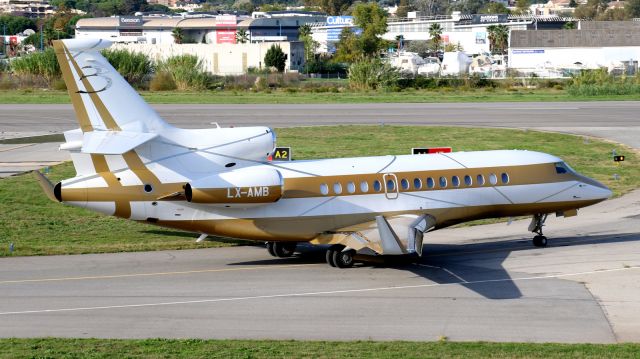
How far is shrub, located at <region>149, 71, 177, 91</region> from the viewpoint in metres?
97.3

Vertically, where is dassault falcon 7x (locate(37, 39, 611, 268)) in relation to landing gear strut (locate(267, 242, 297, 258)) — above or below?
above

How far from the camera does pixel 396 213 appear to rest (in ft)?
95.7

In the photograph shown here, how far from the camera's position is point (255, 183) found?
27141 mm

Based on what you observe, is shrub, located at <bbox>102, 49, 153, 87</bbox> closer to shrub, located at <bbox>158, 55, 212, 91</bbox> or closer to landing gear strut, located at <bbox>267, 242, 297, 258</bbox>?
shrub, located at <bbox>158, 55, 212, 91</bbox>

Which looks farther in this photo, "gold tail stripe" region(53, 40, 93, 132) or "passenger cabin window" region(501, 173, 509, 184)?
"passenger cabin window" region(501, 173, 509, 184)

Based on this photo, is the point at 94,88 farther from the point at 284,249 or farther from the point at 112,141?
the point at 284,249

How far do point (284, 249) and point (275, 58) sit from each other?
101057 millimetres

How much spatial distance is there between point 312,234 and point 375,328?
23.2 feet

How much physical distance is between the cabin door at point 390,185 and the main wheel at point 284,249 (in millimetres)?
3395

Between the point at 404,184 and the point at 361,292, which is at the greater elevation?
the point at 404,184

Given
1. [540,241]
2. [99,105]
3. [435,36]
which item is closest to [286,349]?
[99,105]

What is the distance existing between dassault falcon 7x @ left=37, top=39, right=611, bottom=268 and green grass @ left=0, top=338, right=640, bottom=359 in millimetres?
5641

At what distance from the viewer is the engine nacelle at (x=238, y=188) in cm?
2664

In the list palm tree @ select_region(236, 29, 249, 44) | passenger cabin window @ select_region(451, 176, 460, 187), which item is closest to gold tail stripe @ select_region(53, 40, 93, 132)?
passenger cabin window @ select_region(451, 176, 460, 187)
